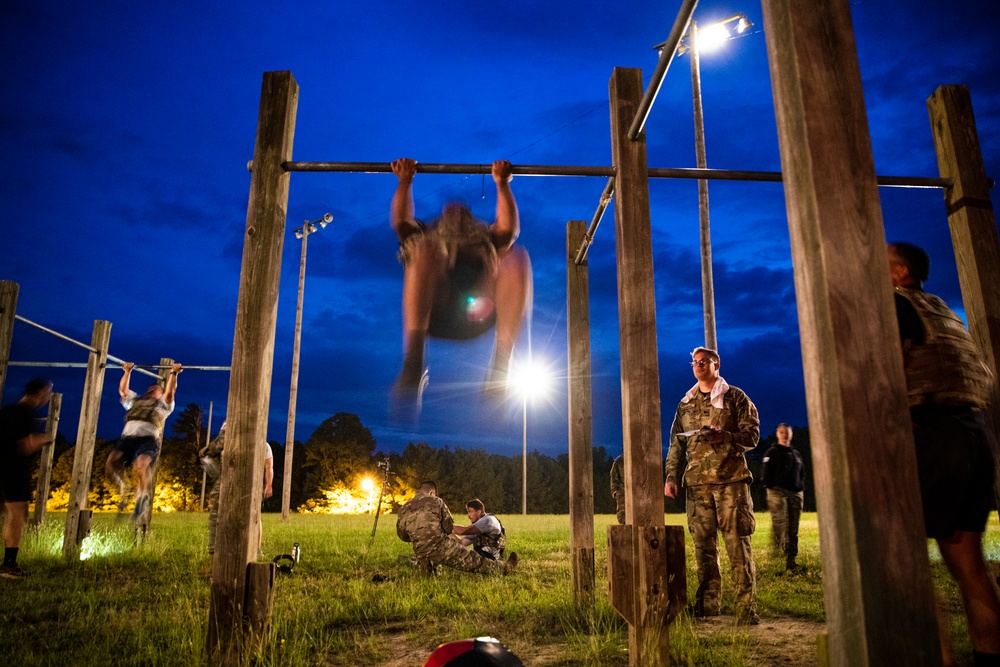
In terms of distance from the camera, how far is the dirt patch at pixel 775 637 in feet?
12.6

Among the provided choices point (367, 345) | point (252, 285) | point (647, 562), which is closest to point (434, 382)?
point (252, 285)

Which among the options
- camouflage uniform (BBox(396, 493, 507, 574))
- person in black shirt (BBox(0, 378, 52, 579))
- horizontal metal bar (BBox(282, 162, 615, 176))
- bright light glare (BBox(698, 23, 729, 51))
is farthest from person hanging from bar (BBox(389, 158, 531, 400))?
bright light glare (BBox(698, 23, 729, 51))

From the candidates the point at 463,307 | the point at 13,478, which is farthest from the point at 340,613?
the point at 13,478

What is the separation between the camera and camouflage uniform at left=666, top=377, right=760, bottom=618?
5.17 m

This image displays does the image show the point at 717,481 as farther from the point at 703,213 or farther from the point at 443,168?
the point at 703,213

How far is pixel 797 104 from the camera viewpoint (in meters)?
1.87

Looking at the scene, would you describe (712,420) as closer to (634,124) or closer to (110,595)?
(634,124)

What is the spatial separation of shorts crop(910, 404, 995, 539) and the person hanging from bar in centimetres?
275

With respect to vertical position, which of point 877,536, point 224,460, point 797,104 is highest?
point 797,104

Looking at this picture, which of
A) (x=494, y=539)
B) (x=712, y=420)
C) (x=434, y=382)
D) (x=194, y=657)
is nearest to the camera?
(x=194, y=657)

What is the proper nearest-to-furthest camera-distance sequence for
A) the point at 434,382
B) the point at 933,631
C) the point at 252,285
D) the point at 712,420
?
the point at 933,631, the point at 252,285, the point at 434,382, the point at 712,420

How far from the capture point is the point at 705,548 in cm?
552

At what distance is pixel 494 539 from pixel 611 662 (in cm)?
490

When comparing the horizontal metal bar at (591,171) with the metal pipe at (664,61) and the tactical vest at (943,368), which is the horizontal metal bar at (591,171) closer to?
the metal pipe at (664,61)
